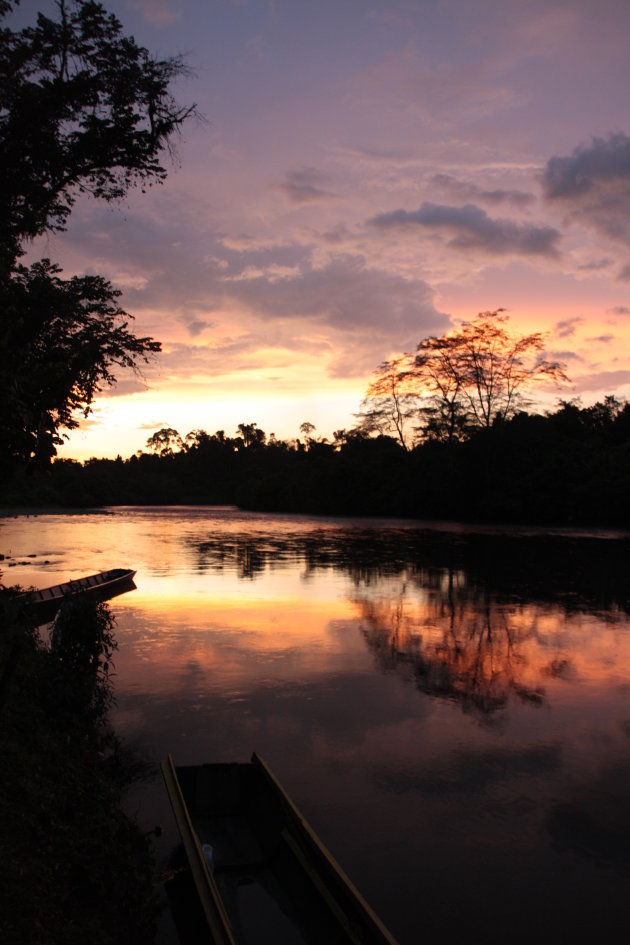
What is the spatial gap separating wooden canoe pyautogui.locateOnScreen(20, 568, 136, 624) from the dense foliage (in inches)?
569

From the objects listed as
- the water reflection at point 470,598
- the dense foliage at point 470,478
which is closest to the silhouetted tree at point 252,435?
the dense foliage at point 470,478

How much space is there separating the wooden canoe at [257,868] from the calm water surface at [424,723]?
607mm

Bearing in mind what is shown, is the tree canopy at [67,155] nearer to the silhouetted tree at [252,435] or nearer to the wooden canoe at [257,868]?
the wooden canoe at [257,868]

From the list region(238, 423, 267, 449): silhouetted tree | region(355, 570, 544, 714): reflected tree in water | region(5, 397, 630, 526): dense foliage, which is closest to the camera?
region(355, 570, 544, 714): reflected tree in water

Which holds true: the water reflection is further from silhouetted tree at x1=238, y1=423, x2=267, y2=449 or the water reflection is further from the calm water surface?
silhouetted tree at x1=238, y1=423, x2=267, y2=449

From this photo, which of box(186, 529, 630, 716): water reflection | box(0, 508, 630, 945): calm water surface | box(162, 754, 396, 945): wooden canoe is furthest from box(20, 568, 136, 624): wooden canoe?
box(162, 754, 396, 945): wooden canoe

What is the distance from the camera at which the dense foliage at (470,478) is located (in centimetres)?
5731

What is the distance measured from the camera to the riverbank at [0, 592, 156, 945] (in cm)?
437

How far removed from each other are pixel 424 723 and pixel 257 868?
15.7ft

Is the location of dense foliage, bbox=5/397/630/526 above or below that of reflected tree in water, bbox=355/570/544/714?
above

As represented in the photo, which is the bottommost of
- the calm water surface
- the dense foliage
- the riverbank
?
the calm water surface

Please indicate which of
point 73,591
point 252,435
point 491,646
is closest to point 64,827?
Result: point 491,646

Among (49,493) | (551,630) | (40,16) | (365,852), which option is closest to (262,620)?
(551,630)

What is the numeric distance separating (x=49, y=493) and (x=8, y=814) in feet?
340
